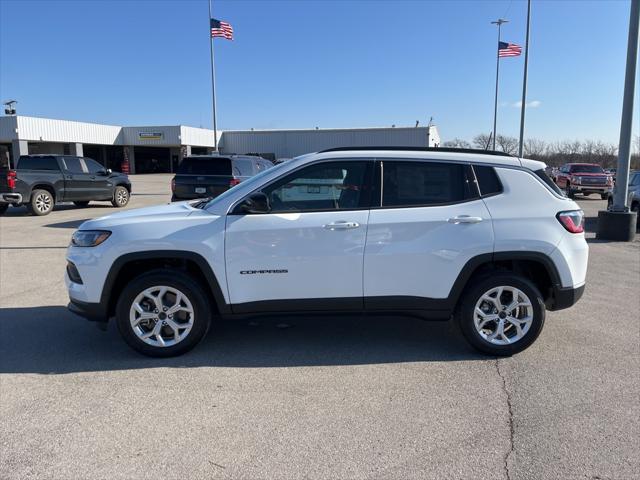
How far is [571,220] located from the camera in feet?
14.6

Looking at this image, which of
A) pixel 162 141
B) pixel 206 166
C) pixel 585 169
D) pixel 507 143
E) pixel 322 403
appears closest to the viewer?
pixel 322 403

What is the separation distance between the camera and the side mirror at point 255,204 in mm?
4328

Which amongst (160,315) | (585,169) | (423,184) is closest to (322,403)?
(160,315)

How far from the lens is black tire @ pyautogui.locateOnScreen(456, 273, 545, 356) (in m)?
4.43

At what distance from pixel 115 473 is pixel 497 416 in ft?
8.23

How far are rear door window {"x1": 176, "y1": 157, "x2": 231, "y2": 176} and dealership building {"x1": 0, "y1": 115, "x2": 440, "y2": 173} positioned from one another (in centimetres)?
3707

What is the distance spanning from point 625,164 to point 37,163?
16548 mm

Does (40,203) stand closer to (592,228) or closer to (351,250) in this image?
(351,250)

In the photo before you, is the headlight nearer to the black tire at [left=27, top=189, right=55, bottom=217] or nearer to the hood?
the hood

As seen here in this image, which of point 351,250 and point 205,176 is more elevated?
point 205,176

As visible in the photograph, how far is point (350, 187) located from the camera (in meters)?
4.49

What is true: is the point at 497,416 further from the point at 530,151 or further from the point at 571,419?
the point at 530,151

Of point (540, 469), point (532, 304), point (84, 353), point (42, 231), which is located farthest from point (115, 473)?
point (42, 231)

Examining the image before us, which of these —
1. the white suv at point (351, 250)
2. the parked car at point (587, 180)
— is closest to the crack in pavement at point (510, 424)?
the white suv at point (351, 250)
